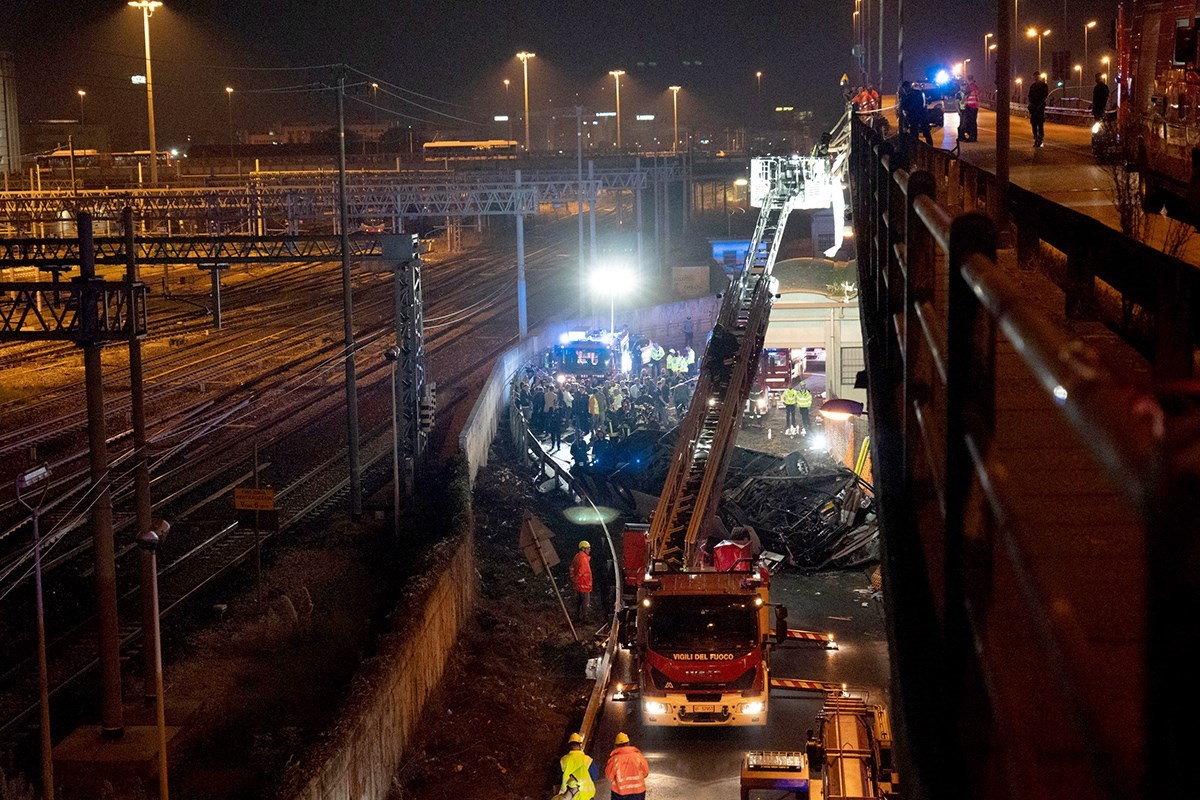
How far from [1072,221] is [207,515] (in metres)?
19.8

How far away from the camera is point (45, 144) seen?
315 ft

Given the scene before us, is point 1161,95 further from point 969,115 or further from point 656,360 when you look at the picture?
point 656,360

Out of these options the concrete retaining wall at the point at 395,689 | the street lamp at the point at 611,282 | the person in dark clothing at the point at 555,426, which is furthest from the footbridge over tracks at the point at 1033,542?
the street lamp at the point at 611,282

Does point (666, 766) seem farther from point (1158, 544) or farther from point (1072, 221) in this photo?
point (1158, 544)

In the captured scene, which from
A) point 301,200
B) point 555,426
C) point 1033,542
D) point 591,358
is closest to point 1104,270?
point 1033,542

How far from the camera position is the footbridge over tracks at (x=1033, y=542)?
843 millimetres

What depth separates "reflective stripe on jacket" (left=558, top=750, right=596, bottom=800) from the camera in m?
12.4

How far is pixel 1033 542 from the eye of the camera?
4.11 ft

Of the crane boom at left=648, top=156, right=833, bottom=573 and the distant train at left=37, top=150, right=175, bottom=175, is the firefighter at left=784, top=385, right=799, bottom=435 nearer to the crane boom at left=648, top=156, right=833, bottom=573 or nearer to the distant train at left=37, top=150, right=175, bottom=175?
the crane boom at left=648, top=156, right=833, bottom=573

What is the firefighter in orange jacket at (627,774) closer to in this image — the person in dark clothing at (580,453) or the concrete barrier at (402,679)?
the concrete barrier at (402,679)

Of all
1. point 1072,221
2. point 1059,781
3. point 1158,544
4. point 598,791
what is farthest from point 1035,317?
point 598,791

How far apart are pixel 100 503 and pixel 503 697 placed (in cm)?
613

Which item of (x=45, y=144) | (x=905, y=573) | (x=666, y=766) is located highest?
(x=45, y=144)

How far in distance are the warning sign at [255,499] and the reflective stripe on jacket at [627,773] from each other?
925cm
